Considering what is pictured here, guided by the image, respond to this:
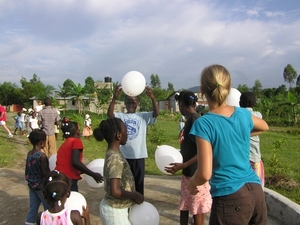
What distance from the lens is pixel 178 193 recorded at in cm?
494

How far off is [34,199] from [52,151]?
12.8 ft

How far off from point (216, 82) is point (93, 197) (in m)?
3.70

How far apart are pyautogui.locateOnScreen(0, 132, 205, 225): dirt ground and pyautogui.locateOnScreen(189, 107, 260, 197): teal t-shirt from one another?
7.05 ft

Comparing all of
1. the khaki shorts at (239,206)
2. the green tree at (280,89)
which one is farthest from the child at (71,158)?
the green tree at (280,89)

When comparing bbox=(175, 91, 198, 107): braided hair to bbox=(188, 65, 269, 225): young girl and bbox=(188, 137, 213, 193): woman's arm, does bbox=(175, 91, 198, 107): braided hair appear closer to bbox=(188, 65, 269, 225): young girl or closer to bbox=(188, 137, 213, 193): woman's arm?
bbox=(188, 65, 269, 225): young girl

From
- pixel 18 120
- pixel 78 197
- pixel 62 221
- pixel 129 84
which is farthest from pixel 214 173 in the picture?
pixel 18 120

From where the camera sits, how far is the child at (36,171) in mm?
3199

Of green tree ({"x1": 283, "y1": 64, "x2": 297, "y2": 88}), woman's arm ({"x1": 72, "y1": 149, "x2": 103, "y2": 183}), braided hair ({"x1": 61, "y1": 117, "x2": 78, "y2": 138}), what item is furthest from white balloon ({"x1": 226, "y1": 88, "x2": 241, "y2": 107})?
green tree ({"x1": 283, "y1": 64, "x2": 297, "y2": 88})

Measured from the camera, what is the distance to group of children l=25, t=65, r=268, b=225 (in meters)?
1.80

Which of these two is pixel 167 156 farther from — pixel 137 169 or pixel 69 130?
pixel 69 130

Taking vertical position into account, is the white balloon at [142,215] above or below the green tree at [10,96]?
below

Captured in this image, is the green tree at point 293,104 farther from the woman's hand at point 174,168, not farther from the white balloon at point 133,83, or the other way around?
the woman's hand at point 174,168

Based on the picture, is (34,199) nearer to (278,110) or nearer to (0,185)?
(0,185)

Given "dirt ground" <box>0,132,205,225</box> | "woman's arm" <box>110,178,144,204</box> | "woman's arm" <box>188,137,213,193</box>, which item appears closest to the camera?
"woman's arm" <box>188,137,213,193</box>
